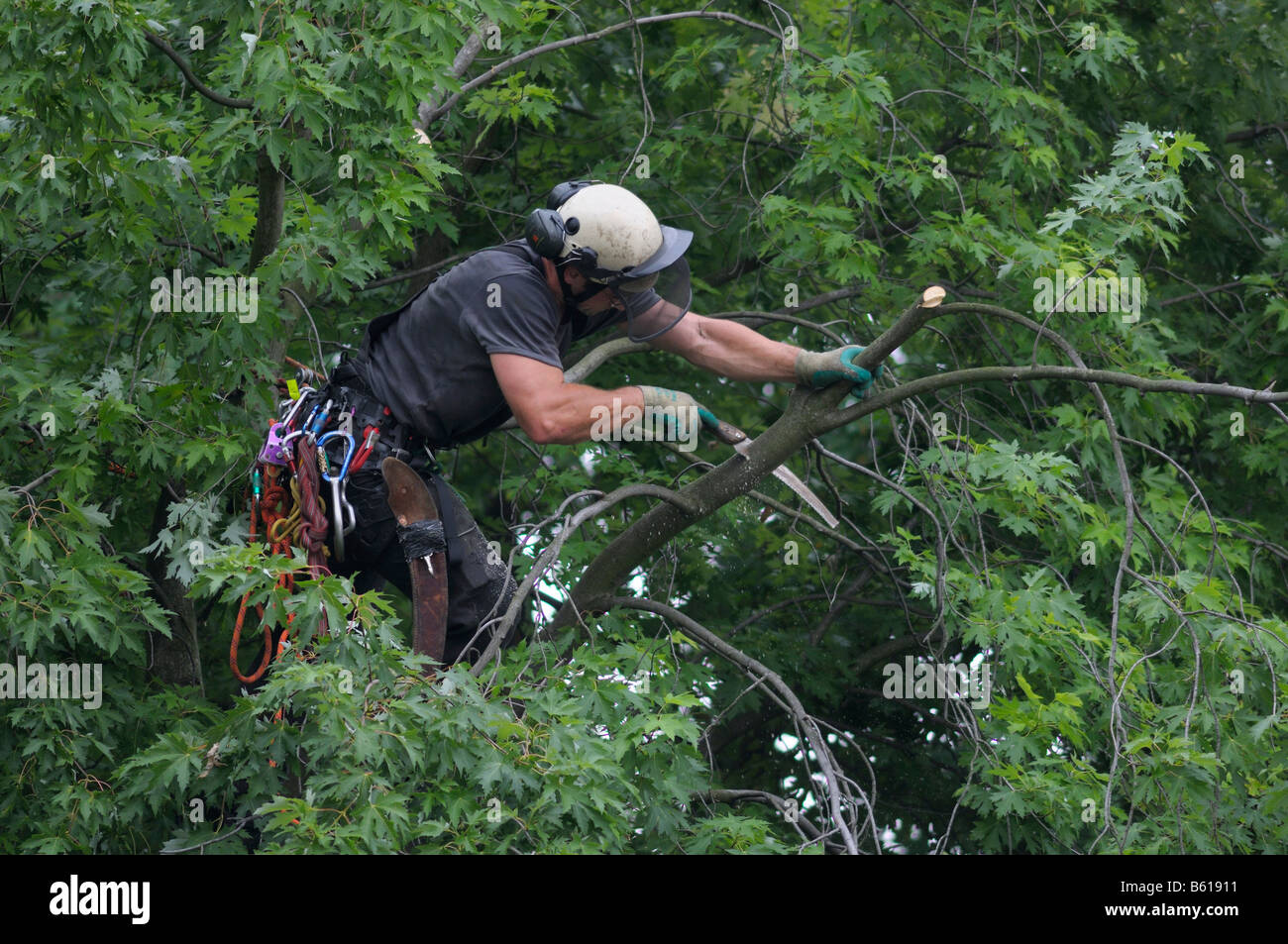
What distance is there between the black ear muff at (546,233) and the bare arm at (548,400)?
1.12 ft

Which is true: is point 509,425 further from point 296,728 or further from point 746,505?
point 296,728

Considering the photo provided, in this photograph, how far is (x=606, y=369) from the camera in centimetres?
688

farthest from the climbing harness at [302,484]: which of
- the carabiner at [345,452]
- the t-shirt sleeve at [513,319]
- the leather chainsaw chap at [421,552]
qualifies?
the t-shirt sleeve at [513,319]

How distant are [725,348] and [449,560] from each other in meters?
1.12

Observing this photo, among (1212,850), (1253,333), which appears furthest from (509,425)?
(1253,333)

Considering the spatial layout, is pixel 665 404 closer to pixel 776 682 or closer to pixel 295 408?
pixel 776 682

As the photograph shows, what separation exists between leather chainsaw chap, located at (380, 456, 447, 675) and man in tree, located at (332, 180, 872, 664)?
75 millimetres

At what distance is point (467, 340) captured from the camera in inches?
184

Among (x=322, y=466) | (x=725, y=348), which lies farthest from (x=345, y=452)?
(x=725, y=348)

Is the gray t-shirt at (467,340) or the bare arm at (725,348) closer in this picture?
the gray t-shirt at (467,340)

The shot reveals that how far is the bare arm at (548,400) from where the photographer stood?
4.46 m

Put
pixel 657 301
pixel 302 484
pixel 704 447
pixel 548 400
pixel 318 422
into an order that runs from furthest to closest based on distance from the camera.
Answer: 1. pixel 704 447
2. pixel 657 301
3. pixel 318 422
4. pixel 302 484
5. pixel 548 400

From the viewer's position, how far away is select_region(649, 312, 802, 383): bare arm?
4828mm

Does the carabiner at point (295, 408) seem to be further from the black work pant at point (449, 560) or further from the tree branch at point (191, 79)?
the tree branch at point (191, 79)
